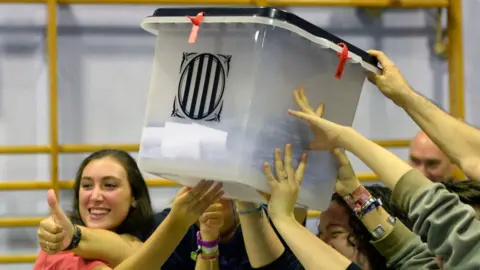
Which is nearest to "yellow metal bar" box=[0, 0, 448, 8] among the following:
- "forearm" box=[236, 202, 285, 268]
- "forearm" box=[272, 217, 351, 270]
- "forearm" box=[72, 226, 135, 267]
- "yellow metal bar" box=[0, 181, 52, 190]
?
"yellow metal bar" box=[0, 181, 52, 190]

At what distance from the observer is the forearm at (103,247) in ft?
4.81

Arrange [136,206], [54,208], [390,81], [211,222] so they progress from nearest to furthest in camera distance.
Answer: [390,81]
[54,208]
[211,222]
[136,206]

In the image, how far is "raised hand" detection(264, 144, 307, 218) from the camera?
1.15 meters

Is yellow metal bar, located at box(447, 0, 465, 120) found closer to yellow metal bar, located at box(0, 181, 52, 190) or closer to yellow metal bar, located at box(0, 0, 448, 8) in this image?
yellow metal bar, located at box(0, 0, 448, 8)

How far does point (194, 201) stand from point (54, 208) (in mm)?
285

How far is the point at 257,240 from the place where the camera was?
1402 mm

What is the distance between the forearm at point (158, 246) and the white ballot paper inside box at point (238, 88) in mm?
202

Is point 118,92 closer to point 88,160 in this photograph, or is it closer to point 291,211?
point 88,160

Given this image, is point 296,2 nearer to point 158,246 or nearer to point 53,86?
point 53,86

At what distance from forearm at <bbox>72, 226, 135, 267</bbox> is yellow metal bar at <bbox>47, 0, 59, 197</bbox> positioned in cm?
83

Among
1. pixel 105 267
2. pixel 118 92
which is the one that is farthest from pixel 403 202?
pixel 118 92

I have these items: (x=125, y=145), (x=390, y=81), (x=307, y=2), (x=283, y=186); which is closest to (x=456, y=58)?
(x=307, y=2)

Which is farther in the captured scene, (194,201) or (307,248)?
(194,201)

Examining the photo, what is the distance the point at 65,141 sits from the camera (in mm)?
2414
